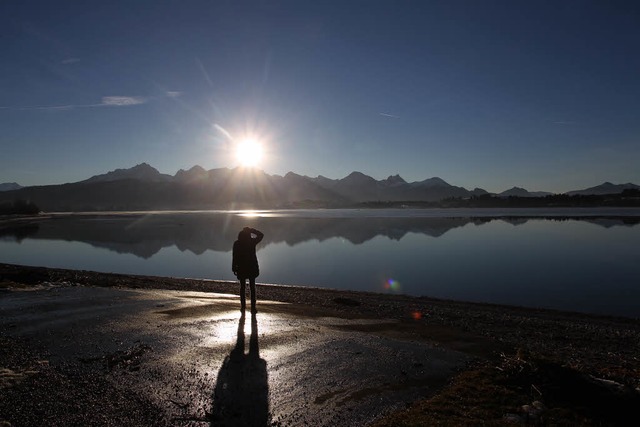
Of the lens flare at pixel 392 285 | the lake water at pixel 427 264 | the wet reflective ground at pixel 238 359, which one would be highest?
the wet reflective ground at pixel 238 359

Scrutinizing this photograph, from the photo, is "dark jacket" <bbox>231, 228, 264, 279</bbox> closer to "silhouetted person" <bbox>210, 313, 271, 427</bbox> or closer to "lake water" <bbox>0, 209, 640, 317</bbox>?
"silhouetted person" <bbox>210, 313, 271, 427</bbox>

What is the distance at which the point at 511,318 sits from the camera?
17828 mm

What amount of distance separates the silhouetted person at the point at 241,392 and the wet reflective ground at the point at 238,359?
2 centimetres

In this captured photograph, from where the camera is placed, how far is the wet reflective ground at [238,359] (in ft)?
25.1

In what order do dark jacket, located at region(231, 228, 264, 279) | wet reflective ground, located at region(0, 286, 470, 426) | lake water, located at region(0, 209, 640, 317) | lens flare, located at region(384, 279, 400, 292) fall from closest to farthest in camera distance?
wet reflective ground, located at region(0, 286, 470, 426) → dark jacket, located at region(231, 228, 264, 279) → lake water, located at region(0, 209, 640, 317) → lens flare, located at region(384, 279, 400, 292)

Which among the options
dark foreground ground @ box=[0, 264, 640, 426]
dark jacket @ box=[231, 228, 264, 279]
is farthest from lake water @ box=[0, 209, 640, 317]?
dark jacket @ box=[231, 228, 264, 279]

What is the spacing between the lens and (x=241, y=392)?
8.10m

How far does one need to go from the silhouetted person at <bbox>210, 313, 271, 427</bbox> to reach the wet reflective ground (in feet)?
0.07

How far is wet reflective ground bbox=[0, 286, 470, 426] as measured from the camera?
764cm

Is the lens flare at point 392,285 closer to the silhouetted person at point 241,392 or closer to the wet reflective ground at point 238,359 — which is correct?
the wet reflective ground at point 238,359

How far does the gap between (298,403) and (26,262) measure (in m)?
46.5

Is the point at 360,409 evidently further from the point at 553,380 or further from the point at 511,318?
the point at 511,318

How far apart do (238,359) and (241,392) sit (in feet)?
6.07

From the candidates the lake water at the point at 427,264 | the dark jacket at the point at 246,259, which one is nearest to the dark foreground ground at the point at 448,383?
the dark jacket at the point at 246,259
